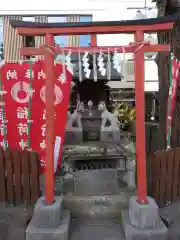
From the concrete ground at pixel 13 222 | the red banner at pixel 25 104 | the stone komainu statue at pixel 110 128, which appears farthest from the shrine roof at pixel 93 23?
the concrete ground at pixel 13 222

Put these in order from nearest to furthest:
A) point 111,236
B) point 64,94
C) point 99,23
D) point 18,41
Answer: point 99,23, point 111,236, point 64,94, point 18,41

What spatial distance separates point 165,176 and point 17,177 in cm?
372

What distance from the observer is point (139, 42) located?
15.7 ft

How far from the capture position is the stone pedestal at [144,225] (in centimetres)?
475

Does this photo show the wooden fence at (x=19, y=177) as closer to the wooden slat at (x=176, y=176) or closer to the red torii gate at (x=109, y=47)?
the red torii gate at (x=109, y=47)

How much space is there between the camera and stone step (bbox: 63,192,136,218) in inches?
231

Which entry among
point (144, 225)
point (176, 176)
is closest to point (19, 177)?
point (144, 225)

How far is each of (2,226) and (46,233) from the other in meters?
1.31

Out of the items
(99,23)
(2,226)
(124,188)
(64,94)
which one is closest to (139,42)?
(99,23)

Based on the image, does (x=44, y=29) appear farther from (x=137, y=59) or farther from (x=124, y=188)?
(x=124, y=188)

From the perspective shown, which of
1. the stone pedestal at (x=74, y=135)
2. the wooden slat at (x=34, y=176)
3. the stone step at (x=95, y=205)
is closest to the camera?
the stone step at (x=95, y=205)

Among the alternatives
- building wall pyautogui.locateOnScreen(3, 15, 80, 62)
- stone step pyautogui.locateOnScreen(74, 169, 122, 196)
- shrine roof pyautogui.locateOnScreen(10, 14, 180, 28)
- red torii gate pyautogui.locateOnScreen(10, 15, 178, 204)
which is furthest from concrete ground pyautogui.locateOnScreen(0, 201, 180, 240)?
building wall pyautogui.locateOnScreen(3, 15, 80, 62)

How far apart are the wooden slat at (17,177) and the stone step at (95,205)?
1.21 meters

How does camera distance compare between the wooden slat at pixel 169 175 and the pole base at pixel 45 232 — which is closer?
the pole base at pixel 45 232
